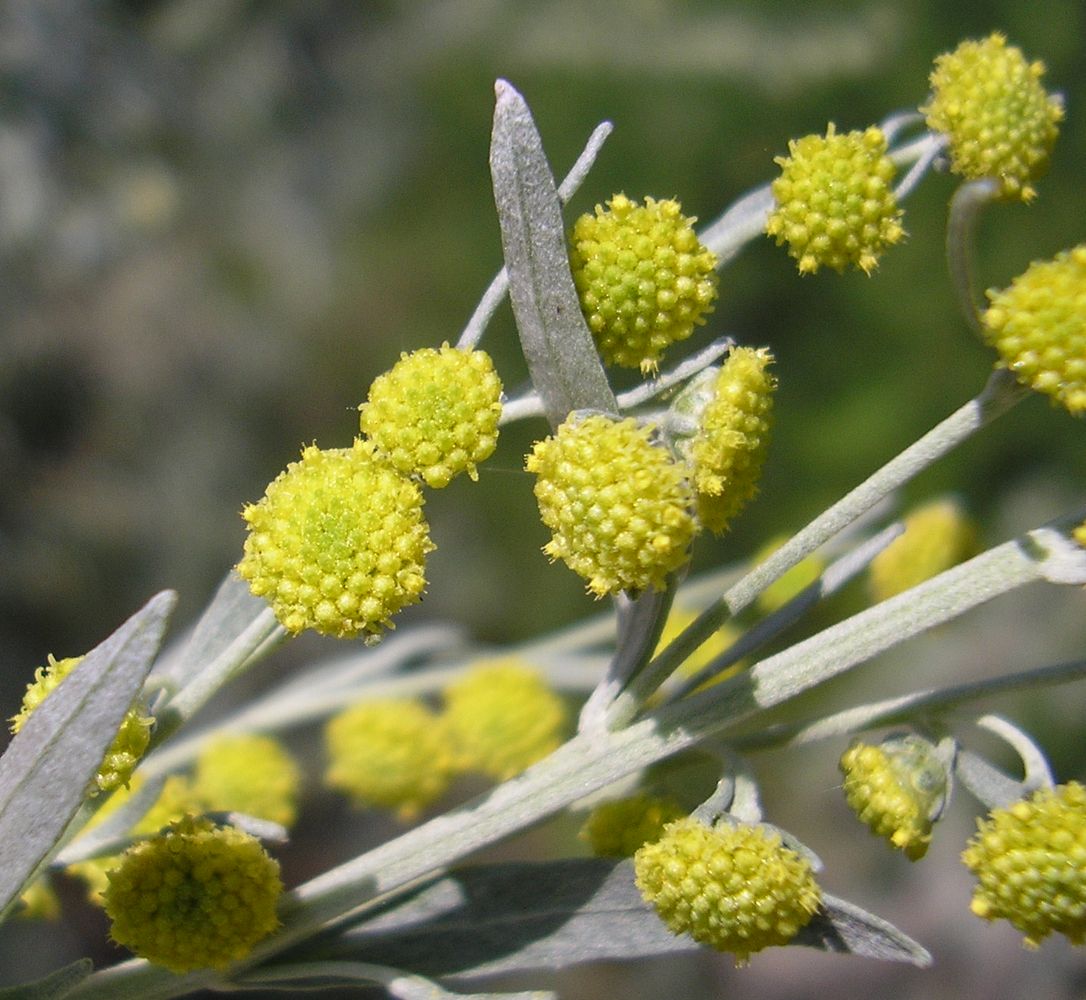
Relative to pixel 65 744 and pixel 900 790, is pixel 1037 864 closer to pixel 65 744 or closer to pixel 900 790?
pixel 900 790

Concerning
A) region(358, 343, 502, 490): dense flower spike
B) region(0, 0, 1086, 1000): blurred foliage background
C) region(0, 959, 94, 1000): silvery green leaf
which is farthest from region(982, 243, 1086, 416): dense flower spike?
region(0, 0, 1086, 1000): blurred foliage background

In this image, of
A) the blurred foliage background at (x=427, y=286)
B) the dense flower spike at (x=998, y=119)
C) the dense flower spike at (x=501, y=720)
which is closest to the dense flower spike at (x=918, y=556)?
the dense flower spike at (x=501, y=720)

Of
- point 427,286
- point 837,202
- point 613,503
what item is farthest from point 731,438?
point 427,286

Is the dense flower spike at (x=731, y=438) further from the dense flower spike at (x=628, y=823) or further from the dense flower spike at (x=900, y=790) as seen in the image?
the dense flower spike at (x=628, y=823)

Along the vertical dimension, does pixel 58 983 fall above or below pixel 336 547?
below

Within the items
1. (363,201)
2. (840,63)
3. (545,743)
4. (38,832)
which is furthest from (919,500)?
(38,832)

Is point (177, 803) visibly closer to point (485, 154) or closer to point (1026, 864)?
point (1026, 864)
